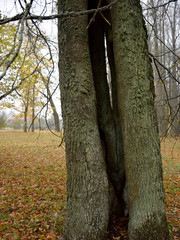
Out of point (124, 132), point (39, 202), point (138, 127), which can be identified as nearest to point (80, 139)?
point (124, 132)

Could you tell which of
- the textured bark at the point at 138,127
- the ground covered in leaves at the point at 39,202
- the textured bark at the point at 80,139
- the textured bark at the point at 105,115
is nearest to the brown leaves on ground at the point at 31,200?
the ground covered in leaves at the point at 39,202

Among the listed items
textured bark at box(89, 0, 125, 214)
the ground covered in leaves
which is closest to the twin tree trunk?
textured bark at box(89, 0, 125, 214)

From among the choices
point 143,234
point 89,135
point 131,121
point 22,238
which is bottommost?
point 22,238

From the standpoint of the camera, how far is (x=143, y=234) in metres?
2.13

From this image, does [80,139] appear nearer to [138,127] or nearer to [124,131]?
[124,131]

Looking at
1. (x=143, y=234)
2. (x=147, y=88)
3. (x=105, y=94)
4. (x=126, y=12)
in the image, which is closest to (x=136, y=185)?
(x=143, y=234)

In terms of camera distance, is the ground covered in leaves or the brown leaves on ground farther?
the brown leaves on ground

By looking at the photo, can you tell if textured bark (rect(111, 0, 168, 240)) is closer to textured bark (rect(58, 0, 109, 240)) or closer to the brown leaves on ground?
textured bark (rect(58, 0, 109, 240))

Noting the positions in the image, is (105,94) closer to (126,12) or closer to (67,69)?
(67,69)

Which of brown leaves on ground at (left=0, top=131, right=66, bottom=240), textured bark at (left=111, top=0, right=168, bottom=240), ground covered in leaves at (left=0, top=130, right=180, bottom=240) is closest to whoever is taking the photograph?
textured bark at (left=111, top=0, right=168, bottom=240)

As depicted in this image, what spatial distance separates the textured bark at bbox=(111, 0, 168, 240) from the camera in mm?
2158

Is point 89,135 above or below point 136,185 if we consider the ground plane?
above

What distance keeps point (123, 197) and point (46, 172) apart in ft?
13.0

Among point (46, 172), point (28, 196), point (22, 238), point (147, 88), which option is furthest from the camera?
point (46, 172)
